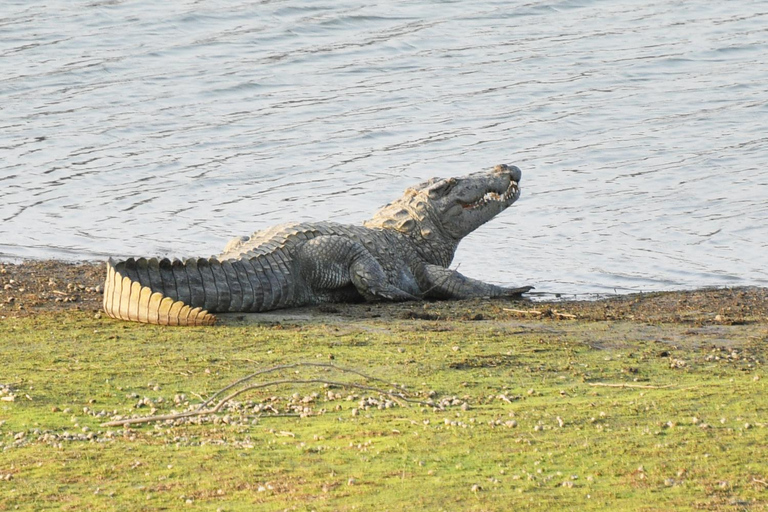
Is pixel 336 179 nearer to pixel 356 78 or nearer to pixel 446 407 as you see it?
pixel 356 78

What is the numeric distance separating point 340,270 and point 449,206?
153cm

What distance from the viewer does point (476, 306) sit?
859 centimetres

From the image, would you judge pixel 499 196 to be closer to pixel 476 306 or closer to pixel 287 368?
pixel 476 306

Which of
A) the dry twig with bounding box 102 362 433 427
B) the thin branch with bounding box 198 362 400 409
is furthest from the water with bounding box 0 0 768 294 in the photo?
the dry twig with bounding box 102 362 433 427

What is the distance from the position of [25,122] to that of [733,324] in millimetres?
10910

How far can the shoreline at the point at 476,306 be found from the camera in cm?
798

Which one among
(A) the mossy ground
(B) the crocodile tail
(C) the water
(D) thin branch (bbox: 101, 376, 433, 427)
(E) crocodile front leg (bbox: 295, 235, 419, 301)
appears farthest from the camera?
(C) the water

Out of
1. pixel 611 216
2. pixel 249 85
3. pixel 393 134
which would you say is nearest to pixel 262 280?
pixel 611 216

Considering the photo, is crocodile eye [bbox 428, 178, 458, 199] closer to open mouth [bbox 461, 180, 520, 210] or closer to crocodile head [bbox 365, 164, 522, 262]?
crocodile head [bbox 365, 164, 522, 262]

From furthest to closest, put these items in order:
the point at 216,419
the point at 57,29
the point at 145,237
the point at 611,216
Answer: the point at 57,29 → the point at 611,216 → the point at 145,237 → the point at 216,419

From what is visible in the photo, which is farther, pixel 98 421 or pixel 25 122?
pixel 25 122

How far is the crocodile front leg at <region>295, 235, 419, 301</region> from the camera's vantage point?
28.2 ft

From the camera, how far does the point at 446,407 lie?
5340 mm

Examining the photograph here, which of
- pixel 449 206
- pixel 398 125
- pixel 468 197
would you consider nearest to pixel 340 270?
pixel 449 206
